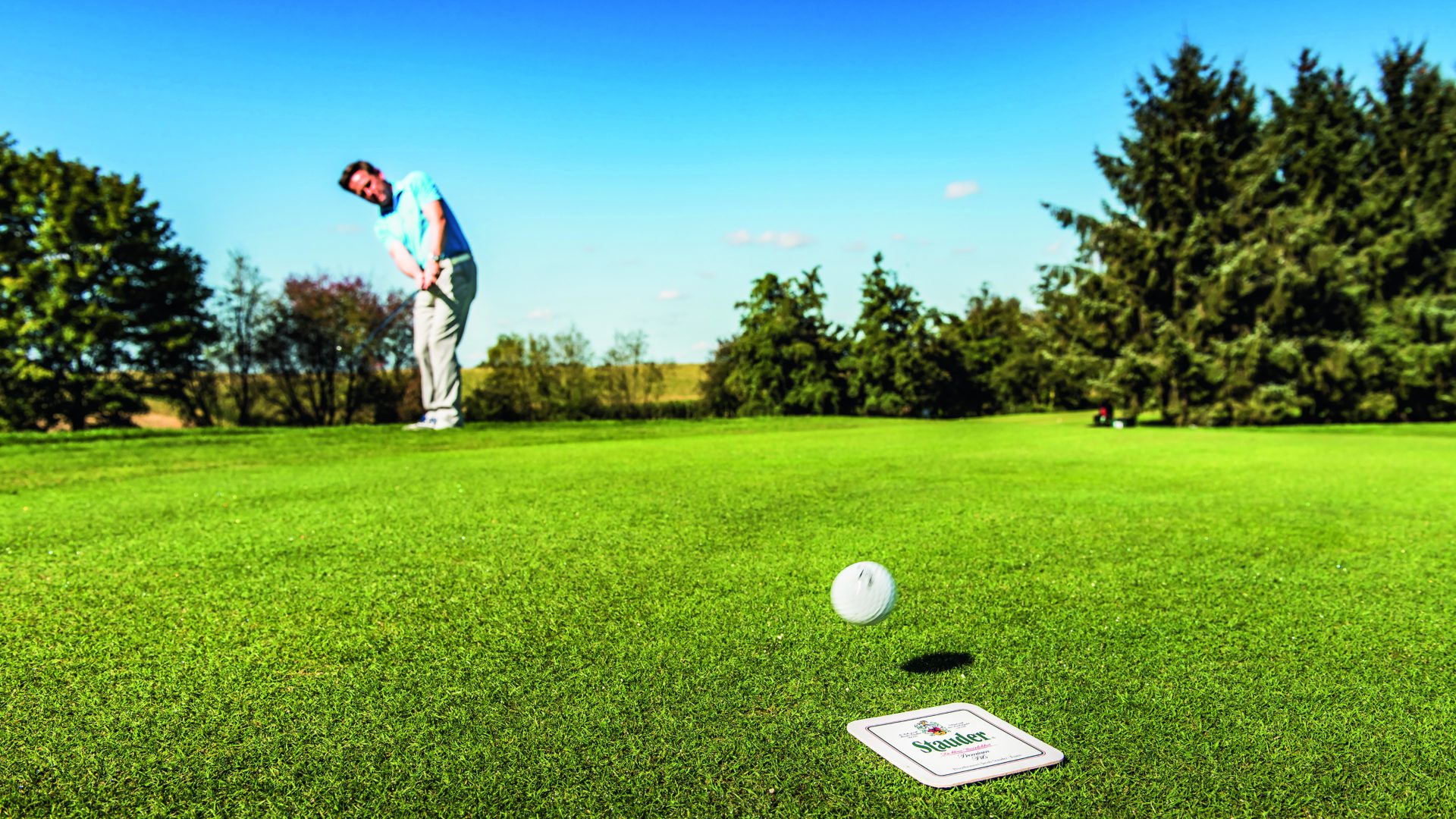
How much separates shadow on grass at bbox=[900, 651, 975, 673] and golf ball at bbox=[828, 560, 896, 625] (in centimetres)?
26

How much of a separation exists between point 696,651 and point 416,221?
6.66 metres

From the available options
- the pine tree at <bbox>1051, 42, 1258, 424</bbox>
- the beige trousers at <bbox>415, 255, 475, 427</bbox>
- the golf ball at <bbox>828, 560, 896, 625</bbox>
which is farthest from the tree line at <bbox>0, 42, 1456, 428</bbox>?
the golf ball at <bbox>828, 560, 896, 625</bbox>

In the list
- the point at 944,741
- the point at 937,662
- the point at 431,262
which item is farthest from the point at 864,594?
the point at 431,262

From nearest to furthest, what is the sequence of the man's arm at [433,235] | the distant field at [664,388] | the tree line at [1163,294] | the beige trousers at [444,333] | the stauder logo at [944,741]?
1. the stauder logo at [944,741]
2. the man's arm at [433,235]
3. the beige trousers at [444,333]
4. the tree line at [1163,294]
5. the distant field at [664,388]

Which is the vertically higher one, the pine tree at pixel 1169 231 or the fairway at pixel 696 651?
the pine tree at pixel 1169 231

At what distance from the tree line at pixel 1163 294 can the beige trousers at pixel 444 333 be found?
1898 cm

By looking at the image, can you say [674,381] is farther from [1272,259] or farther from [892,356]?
[1272,259]

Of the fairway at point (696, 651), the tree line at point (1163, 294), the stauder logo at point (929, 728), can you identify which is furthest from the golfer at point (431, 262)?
the tree line at point (1163, 294)

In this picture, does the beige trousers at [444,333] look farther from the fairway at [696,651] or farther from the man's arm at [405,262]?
the fairway at [696,651]

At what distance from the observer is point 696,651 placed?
404 cm

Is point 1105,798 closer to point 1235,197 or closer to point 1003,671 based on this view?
point 1003,671

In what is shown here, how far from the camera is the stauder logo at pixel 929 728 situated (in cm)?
313

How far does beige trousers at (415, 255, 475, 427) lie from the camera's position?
29.2 ft

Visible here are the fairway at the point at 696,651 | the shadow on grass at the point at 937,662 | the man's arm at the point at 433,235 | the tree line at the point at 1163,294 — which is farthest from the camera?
the tree line at the point at 1163,294
